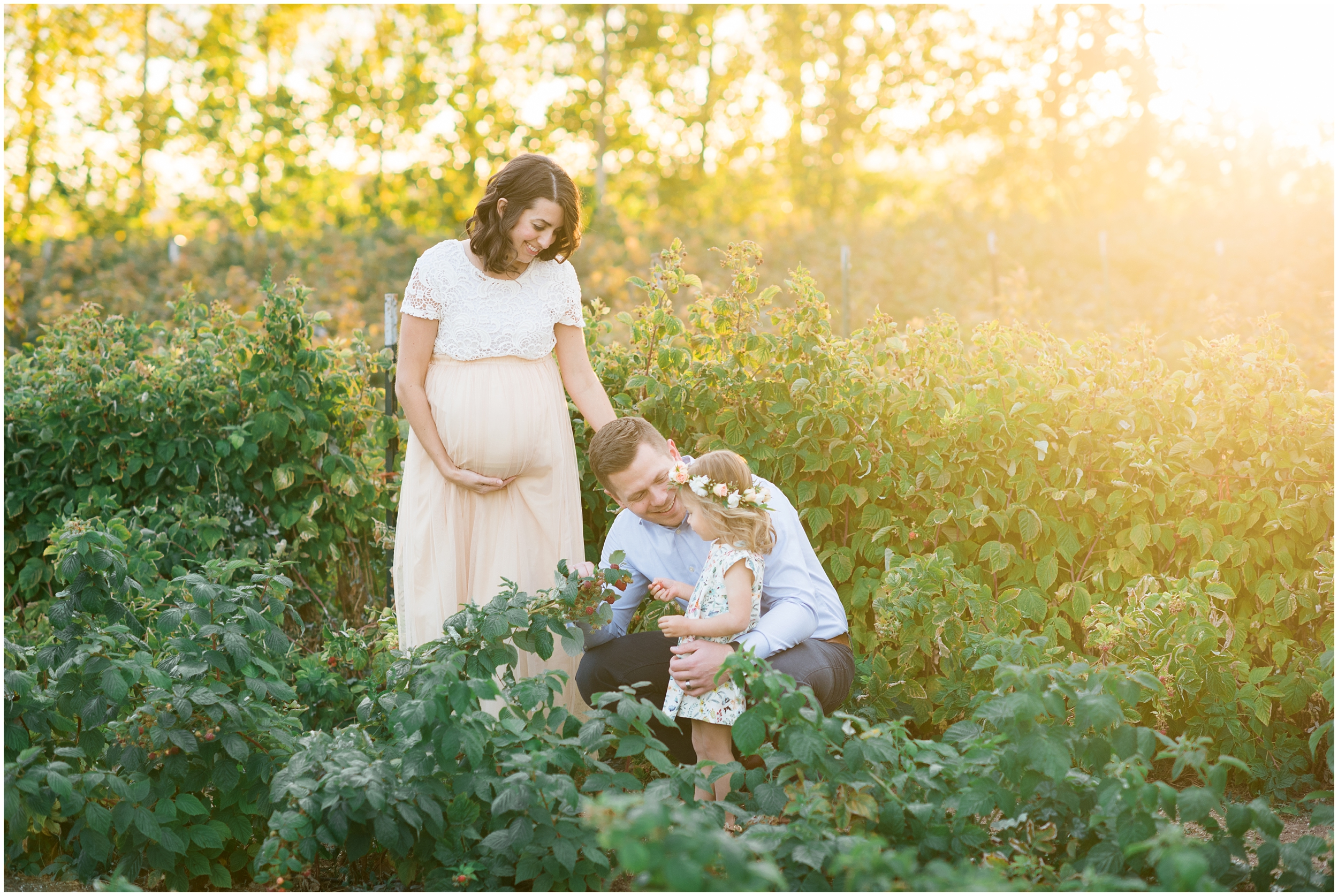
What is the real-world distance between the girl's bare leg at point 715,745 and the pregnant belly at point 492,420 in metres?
0.93

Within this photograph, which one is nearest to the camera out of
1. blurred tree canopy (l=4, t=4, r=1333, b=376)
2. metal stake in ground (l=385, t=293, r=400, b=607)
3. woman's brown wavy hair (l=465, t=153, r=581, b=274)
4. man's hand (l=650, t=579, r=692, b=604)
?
man's hand (l=650, t=579, r=692, b=604)

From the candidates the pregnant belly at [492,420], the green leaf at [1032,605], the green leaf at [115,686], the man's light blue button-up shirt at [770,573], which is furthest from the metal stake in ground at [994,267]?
the green leaf at [115,686]

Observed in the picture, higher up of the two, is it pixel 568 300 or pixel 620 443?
pixel 568 300

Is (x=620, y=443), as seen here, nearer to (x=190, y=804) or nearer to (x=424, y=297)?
(x=424, y=297)

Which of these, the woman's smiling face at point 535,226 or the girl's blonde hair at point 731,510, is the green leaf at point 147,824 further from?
the woman's smiling face at point 535,226

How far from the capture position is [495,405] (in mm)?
3102

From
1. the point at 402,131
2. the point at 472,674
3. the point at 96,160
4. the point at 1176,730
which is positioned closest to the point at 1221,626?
the point at 1176,730

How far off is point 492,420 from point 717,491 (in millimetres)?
751

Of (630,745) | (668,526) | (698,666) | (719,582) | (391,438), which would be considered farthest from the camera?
(391,438)

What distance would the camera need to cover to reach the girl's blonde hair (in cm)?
281

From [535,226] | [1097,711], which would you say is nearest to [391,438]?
[535,226]

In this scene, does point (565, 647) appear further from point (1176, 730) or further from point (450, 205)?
point (450, 205)

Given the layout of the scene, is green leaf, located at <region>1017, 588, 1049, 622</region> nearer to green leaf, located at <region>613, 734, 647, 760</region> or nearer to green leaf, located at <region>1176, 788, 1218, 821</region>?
green leaf, located at <region>1176, 788, 1218, 821</region>

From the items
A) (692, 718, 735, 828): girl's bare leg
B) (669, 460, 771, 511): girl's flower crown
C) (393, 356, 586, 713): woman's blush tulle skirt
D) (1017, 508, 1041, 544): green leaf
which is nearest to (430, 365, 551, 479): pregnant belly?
(393, 356, 586, 713): woman's blush tulle skirt
